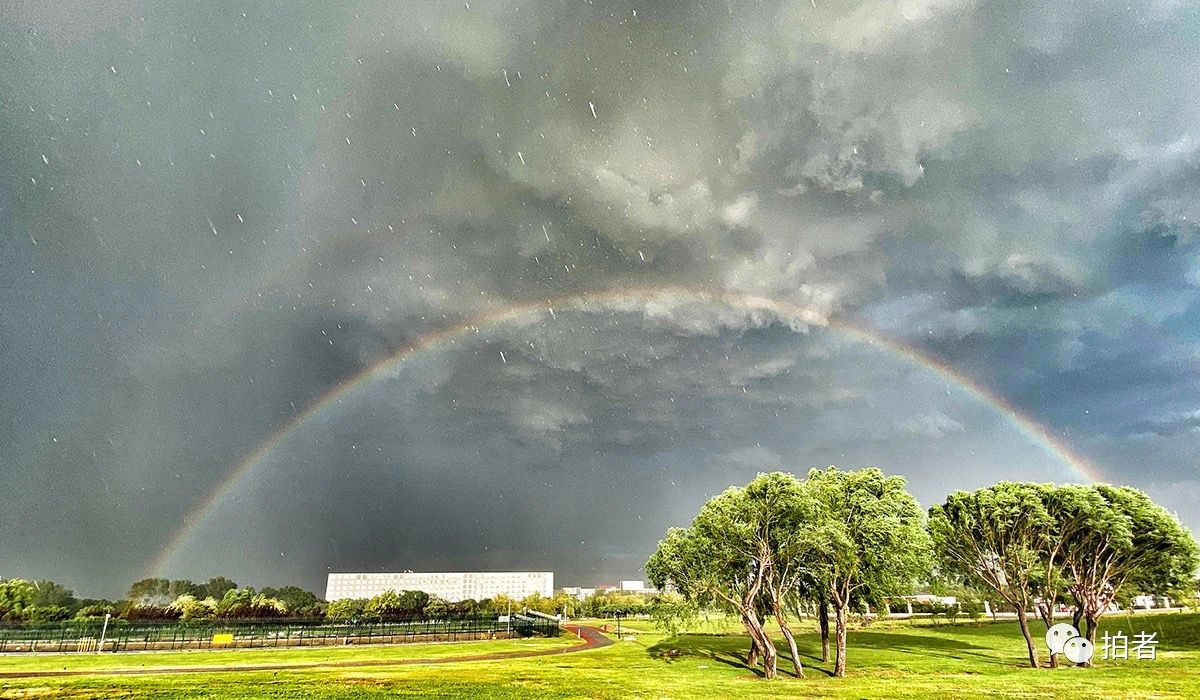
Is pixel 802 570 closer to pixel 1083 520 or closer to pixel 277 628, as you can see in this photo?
pixel 1083 520

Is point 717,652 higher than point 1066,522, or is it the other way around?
point 1066,522

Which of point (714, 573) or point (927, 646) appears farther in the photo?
point (927, 646)

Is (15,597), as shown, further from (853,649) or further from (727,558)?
(853,649)

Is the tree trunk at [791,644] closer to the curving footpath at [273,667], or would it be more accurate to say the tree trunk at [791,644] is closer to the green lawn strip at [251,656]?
the curving footpath at [273,667]

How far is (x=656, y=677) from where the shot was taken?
4534cm

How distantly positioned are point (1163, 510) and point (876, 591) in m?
22.5

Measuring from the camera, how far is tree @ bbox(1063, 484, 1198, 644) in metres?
44.6

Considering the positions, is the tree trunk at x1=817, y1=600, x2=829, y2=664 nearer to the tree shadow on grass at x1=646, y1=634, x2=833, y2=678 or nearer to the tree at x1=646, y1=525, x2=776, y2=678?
the tree shadow on grass at x1=646, y1=634, x2=833, y2=678

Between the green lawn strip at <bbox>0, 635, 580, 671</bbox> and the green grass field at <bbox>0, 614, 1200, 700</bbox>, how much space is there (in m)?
0.20

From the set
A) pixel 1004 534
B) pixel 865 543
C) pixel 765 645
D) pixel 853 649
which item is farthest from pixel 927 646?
pixel 765 645

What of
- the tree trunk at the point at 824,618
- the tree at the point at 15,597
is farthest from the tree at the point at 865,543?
the tree at the point at 15,597

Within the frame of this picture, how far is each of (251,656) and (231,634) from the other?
19.4 metres

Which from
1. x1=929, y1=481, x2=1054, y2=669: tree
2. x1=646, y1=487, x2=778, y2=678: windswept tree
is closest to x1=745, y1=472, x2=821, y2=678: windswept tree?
x1=646, y1=487, x2=778, y2=678: windswept tree

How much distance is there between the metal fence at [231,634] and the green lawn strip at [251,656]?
21.1ft
